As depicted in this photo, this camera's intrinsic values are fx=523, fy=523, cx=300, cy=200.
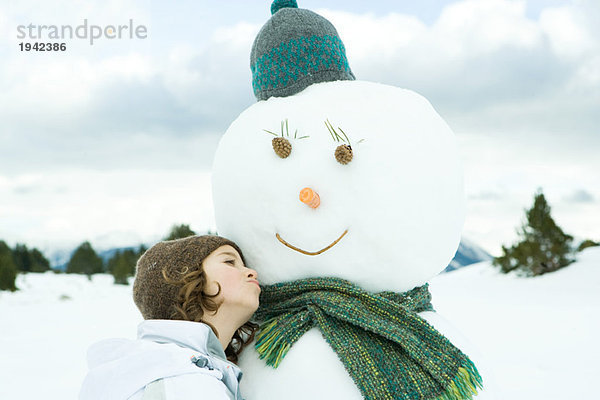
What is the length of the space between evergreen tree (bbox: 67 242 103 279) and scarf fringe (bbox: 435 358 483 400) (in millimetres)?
15282

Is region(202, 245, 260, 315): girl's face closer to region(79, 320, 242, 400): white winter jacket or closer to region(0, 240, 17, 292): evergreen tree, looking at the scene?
region(79, 320, 242, 400): white winter jacket

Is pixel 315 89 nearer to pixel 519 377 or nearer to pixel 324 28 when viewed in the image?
pixel 324 28

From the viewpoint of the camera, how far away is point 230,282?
→ 1747 millimetres

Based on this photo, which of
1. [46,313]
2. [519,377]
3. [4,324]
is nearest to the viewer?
[519,377]

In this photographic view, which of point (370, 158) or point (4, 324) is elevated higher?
point (370, 158)

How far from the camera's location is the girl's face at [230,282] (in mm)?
1734

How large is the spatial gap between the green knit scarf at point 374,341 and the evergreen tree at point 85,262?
15.0 m

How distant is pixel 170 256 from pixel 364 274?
67 cm

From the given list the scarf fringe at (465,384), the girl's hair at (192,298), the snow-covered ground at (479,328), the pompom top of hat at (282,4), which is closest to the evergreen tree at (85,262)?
the snow-covered ground at (479,328)

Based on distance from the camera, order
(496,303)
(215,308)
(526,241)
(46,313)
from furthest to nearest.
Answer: (526,241), (496,303), (46,313), (215,308)

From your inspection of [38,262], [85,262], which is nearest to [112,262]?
[85,262]

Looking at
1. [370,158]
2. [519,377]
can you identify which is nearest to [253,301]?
[370,158]

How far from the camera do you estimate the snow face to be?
1.76m

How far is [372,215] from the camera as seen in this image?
175 cm
